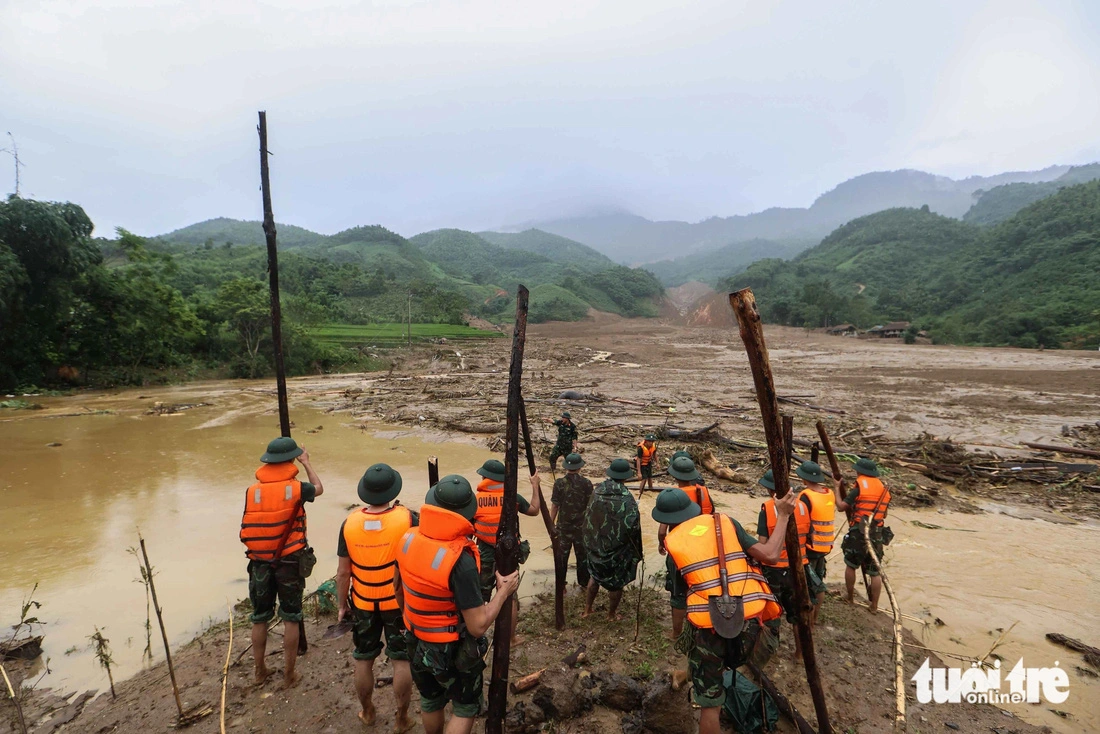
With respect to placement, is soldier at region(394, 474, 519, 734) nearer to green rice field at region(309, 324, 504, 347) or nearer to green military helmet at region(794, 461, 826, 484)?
green military helmet at region(794, 461, 826, 484)

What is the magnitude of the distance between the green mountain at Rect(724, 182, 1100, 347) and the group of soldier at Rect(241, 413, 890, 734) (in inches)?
1698

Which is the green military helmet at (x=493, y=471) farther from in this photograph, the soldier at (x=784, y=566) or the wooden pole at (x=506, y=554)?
the soldier at (x=784, y=566)

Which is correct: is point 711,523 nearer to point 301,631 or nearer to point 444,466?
point 301,631

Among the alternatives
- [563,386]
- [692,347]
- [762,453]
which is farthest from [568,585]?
[692,347]

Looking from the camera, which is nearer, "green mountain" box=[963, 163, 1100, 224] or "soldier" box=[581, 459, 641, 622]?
"soldier" box=[581, 459, 641, 622]

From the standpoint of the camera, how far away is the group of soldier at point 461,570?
2.74 metres

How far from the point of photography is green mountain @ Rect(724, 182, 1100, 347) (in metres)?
36.0

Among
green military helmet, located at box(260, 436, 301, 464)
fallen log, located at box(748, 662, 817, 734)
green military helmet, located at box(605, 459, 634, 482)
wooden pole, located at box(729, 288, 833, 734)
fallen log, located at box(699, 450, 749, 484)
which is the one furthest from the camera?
fallen log, located at box(699, 450, 749, 484)

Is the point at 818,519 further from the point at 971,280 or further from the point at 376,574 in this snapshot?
the point at 971,280

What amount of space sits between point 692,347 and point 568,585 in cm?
3640

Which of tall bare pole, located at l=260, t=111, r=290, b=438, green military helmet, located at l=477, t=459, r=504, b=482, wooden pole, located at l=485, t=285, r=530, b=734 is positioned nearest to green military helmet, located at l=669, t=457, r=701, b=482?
green military helmet, located at l=477, t=459, r=504, b=482

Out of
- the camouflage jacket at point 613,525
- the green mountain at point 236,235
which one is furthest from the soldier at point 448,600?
the green mountain at point 236,235

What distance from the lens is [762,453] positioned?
38.8 ft

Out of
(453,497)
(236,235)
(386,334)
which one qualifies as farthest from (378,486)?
(236,235)
